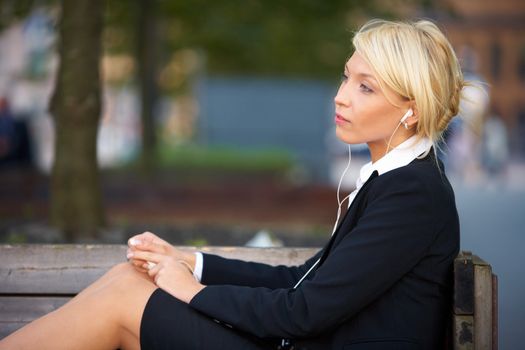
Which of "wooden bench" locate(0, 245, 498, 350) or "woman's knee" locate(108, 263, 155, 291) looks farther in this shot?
"wooden bench" locate(0, 245, 498, 350)

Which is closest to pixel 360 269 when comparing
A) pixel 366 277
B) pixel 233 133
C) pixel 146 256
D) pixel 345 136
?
pixel 366 277

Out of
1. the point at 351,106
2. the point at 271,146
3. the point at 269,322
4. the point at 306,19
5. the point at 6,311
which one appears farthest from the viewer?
the point at 271,146

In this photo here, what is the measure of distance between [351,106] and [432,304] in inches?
28.1

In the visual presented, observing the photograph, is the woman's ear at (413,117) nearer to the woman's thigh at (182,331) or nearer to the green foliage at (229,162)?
the woman's thigh at (182,331)

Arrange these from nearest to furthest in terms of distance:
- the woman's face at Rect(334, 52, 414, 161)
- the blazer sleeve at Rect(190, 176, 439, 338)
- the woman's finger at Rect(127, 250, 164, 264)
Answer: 1. the blazer sleeve at Rect(190, 176, 439, 338)
2. the woman's face at Rect(334, 52, 414, 161)
3. the woman's finger at Rect(127, 250, 164, 264)

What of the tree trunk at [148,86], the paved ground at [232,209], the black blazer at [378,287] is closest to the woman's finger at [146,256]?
the black blazer at [378,287]

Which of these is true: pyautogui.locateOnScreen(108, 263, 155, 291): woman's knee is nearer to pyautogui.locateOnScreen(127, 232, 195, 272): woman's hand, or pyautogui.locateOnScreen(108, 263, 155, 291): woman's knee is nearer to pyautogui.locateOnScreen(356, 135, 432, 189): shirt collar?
pyautogui.locateOnScreen(127, 232, 195, 272): woman's hand

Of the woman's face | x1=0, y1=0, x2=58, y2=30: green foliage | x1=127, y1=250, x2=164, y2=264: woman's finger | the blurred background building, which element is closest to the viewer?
the woman's face

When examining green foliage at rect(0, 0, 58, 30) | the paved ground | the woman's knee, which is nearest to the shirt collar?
the woman's knee

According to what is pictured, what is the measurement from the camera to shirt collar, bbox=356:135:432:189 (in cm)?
322

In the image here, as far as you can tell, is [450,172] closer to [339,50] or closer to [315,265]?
[339,50]

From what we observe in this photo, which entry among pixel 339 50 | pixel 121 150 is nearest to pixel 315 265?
pixel 339 50

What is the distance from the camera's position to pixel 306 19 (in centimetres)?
1265

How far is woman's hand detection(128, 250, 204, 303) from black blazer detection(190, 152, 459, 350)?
47 millimetres
